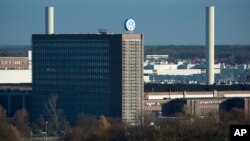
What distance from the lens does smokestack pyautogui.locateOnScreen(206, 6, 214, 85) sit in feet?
279

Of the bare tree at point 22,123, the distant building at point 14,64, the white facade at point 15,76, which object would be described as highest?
the distant building at point 14,64

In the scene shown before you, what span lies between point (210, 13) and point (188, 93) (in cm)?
2090

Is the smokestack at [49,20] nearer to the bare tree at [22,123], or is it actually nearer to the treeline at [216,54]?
the bare tree at [22,123]

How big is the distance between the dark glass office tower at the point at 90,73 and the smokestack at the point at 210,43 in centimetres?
2167

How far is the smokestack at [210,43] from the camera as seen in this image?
85.1 m

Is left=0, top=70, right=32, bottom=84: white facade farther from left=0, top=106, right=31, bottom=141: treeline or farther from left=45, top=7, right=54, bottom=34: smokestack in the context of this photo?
left=0, top=106, right=31, bottom=141: treeline

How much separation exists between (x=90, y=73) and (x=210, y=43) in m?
24.8

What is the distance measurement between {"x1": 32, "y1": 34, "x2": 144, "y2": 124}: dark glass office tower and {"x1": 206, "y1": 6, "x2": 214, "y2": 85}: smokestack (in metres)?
21.7

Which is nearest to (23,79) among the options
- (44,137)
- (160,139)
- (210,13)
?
(210,13)

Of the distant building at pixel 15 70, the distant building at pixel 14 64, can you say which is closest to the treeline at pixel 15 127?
the distant building at pixel 15 70

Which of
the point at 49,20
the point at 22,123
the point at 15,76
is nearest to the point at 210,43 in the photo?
the point at 49,20

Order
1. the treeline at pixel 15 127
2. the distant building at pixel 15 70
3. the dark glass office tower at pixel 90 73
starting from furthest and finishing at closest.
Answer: the distant building at pixel 15 70, the dark glass office tower at pixel 90 73, the treeline at pixel 15 127

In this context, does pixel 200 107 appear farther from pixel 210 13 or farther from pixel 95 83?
pixel 210 13

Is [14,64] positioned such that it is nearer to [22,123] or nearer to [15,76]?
[15,76]
